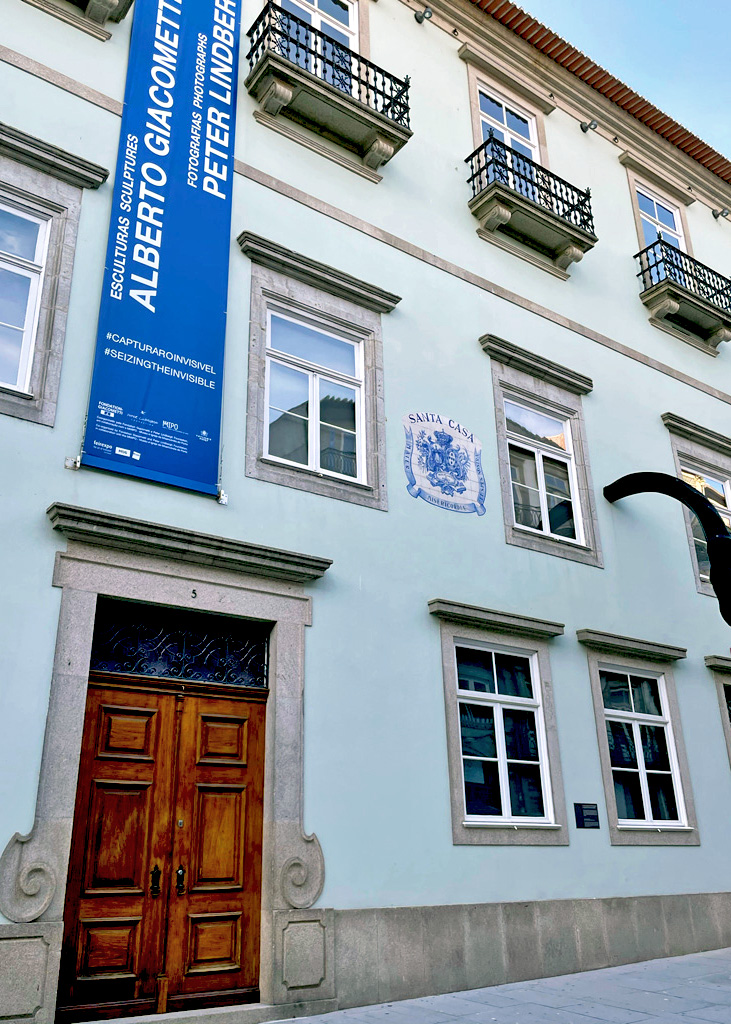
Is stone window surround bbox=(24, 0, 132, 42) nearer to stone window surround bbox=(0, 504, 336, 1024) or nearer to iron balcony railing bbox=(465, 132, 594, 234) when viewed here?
iron balcony railing bbox=(465, 132, 594, 234)

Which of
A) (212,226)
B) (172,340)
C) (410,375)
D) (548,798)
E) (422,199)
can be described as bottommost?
(548,798)

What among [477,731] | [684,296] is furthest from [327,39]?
[477,731]

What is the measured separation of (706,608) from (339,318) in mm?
6598

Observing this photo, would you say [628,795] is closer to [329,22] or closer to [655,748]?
[655,748]

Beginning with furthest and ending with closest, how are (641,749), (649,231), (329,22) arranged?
(649,231) < (329,22) < (641,749)

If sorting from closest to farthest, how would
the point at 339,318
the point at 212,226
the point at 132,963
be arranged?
1. the point at 132,963
2. the point at 212,226
3. the point at 339,318

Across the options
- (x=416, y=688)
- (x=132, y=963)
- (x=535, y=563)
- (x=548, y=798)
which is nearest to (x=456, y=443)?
(x=535, y=563)

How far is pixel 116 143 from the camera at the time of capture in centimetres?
876

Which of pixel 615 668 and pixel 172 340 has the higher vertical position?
pixel 172 340

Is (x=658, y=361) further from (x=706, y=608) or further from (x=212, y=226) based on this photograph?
(x=212, y=226)

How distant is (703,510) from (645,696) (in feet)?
7.84

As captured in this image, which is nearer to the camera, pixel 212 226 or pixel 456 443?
pixel 212 226

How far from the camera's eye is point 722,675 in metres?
12.1

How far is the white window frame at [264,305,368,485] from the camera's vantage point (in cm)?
900
